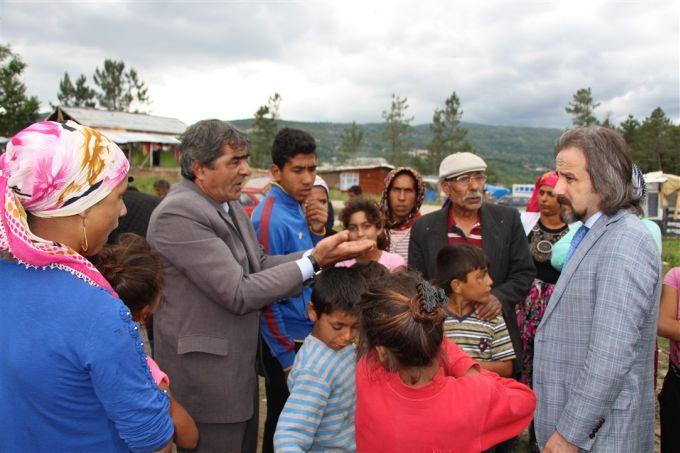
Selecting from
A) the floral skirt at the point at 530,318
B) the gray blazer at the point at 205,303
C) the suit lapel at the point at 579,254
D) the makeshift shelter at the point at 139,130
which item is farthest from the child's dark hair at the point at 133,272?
the makeshift shelter at the point at 139,130

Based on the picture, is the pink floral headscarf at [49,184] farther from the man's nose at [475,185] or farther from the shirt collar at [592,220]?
the man's nose at [475,185]

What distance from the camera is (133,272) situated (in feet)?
6.65

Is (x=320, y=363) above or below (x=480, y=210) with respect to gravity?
below

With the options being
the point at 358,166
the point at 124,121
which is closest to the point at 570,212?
the point at 124,121

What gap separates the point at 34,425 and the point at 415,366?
119 centimetres

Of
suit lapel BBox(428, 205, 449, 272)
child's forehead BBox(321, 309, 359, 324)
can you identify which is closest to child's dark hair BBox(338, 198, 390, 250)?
suit lapel BBox(428, 205, 449, 272)

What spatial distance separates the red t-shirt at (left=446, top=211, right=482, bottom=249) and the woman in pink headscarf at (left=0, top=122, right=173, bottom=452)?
2307 millimetres

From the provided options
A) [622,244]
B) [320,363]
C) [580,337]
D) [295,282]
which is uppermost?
[622,244]

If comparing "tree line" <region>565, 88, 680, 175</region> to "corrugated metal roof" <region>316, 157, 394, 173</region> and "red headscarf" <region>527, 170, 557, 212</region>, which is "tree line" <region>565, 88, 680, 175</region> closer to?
"corrugated metal roof" <region>316, 157, 394, 173</region>

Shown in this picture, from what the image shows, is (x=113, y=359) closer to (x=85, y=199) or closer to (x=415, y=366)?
(x=85, y=199)

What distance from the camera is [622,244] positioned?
1906mm

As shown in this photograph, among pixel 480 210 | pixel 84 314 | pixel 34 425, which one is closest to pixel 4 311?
pixel 84 314

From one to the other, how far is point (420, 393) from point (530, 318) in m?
2.24

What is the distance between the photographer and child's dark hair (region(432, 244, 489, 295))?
267 centimetres
